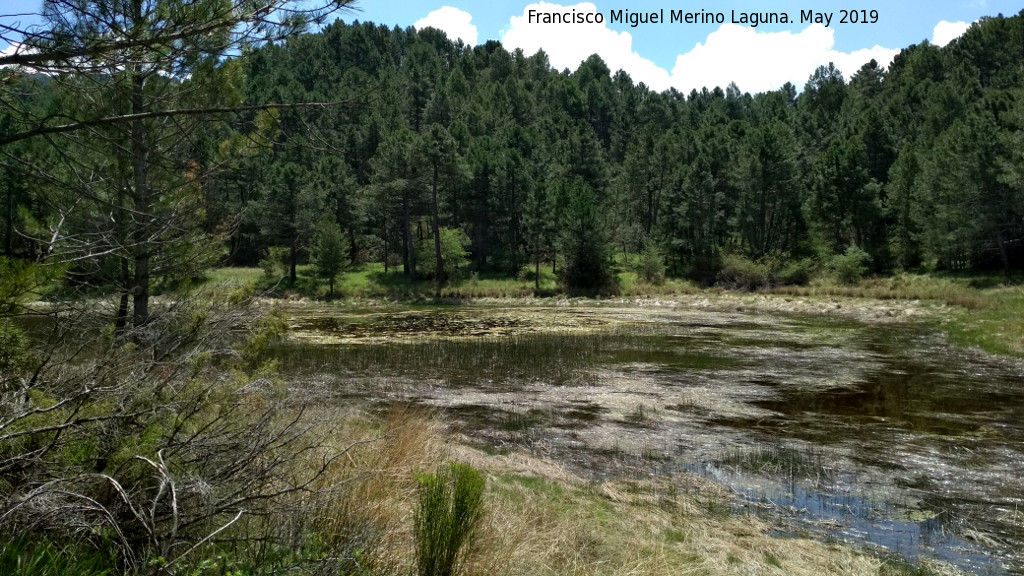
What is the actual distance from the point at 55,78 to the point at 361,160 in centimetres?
6952

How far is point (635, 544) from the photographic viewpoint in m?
5.57

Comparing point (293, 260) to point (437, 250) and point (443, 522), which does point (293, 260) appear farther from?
point (443, 522)

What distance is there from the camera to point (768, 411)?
11.8 metres

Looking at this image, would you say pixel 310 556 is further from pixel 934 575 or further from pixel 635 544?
pixel 934 575

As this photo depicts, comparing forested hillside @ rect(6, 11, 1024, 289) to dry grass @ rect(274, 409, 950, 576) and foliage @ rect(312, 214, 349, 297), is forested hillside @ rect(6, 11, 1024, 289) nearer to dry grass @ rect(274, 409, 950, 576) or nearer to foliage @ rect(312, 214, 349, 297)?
foliage @ rect(312, 214, 349, 297)

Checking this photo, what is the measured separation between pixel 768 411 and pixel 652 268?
39223 millimetres

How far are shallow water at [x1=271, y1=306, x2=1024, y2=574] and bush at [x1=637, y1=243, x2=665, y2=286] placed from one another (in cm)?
2568

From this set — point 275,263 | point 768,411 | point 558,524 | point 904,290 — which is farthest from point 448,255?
point 558,524

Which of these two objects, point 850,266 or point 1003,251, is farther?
point 850,266

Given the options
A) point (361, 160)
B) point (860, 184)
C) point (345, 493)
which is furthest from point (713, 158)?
point (345, 493)

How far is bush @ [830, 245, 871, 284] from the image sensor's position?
143 feet

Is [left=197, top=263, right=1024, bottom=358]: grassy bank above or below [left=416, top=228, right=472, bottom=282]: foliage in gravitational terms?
below

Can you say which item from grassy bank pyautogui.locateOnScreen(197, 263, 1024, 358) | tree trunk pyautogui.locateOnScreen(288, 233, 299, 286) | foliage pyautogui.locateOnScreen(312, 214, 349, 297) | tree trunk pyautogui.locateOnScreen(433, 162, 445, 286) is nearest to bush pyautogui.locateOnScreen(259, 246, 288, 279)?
tree trunk pyautogui.locateOnScreen(288, 233, 299, 286)

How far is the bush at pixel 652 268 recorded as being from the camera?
50.0 metres
